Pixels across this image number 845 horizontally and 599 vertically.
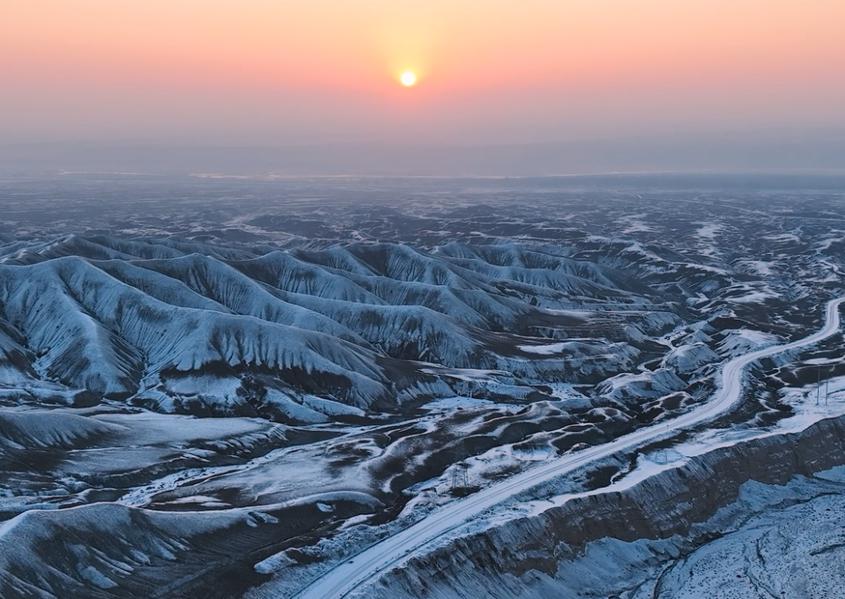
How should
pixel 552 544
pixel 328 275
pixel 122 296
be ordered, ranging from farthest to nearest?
pixel 328 275 < pixel 122 296 < pixel 552 544

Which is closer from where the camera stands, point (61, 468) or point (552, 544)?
point (552, 544)

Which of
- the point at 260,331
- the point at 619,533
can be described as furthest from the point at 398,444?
the point at 260,331

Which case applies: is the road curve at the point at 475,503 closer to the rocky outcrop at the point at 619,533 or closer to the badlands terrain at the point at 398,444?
the badlands terrain at the point at 398,444

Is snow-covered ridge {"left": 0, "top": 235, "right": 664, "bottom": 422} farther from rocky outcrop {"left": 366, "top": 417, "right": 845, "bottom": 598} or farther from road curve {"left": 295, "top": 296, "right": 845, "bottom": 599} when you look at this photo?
rocky outcrop {"left": 366, "top": 417, "right": 845, "bottom": 598}

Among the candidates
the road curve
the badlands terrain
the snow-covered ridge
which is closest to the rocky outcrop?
the badlands terrain

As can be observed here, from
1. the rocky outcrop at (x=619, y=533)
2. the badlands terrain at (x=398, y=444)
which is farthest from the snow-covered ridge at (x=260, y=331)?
the rocky outcrop at (x=619, y=533)

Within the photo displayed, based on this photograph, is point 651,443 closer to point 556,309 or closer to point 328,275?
point 556,309

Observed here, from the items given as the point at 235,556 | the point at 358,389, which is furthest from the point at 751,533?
the point at 358,389

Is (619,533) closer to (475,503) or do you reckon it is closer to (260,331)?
(475,503)

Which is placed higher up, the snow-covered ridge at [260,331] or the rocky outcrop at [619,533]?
the snow-covered ridge at [260,331]
